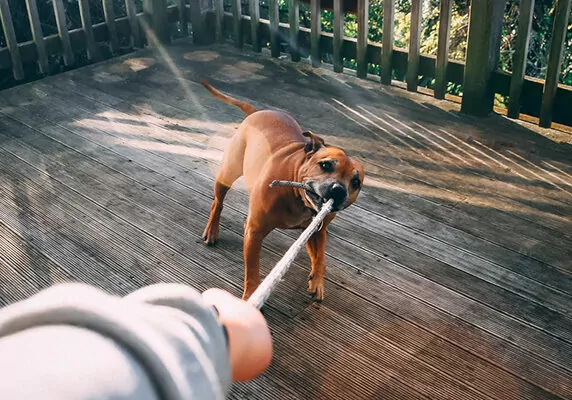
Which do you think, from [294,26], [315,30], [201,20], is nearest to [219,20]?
[201,20]

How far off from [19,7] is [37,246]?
3.88 meters

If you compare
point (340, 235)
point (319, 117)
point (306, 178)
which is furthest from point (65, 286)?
point (319, 117)

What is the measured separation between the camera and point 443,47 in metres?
4.83

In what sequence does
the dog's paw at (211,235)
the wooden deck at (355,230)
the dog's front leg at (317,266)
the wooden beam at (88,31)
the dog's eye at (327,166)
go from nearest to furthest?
the dog's eye at (327,166) → the wooden deck at (355,230) → the dog's front leg at (317,266) → the dog's paw at (211,235) → the wooden beam at (88,31)

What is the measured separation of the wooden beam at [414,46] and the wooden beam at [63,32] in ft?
10.6

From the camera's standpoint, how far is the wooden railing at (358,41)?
4.42 m

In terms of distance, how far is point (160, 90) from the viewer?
18.1ft

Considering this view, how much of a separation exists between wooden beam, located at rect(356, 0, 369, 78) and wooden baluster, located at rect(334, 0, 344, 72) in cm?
18

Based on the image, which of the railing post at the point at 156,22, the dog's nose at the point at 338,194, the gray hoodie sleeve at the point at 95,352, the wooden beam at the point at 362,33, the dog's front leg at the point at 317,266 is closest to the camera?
the gray hoodie sleeve at the point at 95,352

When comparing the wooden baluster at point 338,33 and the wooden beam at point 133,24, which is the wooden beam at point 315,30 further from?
the wooden beam at point 133,24

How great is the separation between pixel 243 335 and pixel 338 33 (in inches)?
206

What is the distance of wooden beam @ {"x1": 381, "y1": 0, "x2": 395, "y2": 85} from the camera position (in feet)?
16.8

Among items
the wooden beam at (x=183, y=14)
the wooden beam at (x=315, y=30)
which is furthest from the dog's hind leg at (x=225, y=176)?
the wooden beam at (x=183, y=14)

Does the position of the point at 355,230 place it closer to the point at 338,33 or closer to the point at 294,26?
the point at 338,33
